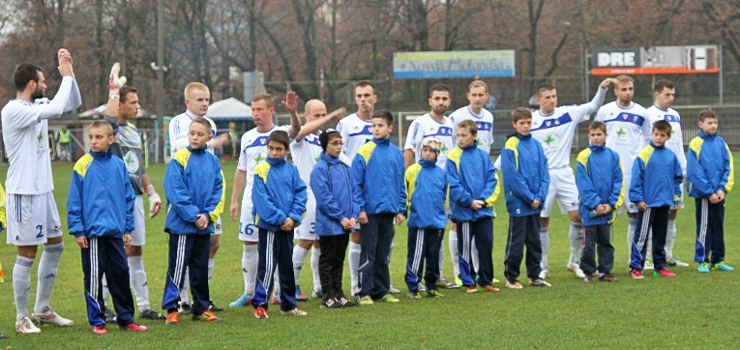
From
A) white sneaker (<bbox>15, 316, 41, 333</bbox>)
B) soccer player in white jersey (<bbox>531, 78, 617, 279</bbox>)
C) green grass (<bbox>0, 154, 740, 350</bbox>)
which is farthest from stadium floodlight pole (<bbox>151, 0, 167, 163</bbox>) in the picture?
white sneaker (<bbox>15, 316, 41, 333</bbox>)

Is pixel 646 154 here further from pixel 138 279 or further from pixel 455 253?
pixel 138 279

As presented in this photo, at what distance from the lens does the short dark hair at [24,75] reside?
8938mm

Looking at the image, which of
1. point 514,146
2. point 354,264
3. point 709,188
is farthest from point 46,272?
point 709,188

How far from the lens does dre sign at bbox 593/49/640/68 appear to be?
5100cm

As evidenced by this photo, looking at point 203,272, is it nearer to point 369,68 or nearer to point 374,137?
point 374,137

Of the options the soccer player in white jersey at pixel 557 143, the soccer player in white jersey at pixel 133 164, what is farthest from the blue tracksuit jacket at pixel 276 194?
the soccer player in white jersey at pixel 557 143

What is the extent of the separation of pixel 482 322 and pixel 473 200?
7.17 feet

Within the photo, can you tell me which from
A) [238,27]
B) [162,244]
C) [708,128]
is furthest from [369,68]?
[708,128]

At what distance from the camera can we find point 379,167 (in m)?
10.5

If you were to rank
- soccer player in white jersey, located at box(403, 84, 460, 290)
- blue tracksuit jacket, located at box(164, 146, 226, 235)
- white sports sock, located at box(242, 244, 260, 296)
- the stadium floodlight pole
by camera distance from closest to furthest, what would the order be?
blue tracksuit jacket, located at box(164, 146, 226, 235) < white sports sock, located at box(242, 244, 260, 296) < soccer player in white jersey, located at box(403, 84, 460, 290) < the stadium floodlight pole

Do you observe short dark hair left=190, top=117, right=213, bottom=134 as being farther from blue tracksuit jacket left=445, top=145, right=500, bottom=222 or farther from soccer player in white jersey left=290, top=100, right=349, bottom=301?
blue tracksuit jacket left=445, top=145, right=500, bottom=222

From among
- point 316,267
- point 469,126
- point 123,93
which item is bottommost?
point 316,267

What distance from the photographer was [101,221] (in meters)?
8.63

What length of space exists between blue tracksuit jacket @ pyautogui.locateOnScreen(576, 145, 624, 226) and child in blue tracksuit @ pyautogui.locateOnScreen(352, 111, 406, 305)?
87.5 inches
